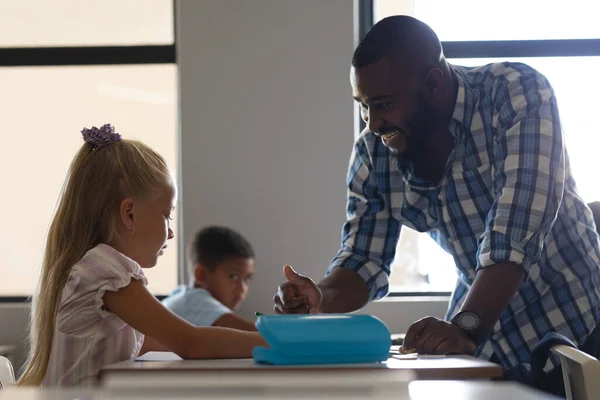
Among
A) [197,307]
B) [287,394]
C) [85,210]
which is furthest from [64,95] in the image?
[287,394]

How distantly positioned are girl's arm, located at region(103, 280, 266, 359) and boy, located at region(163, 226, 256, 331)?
64.3 inches

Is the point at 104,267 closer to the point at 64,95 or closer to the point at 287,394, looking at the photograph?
the point at 287,394

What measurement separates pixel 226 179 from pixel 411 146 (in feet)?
5.61

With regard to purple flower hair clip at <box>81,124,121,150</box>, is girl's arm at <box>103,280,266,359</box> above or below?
below

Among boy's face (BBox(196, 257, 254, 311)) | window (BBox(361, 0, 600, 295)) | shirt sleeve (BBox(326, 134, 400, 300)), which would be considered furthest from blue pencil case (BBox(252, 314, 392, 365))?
window (BBox(361, 0, 600, 295))

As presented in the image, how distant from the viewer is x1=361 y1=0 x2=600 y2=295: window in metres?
3.63

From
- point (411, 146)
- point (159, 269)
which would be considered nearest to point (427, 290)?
point (159, 269)

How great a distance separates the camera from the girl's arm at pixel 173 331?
1.44 meters

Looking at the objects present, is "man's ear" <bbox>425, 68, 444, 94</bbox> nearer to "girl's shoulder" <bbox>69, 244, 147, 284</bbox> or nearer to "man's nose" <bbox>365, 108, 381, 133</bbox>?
"man's nose" <bbox>365, 108, 381, 133</bbox>

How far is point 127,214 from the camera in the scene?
67.1 inches

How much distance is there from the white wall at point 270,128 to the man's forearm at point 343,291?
1.45m

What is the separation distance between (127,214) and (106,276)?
0.19 meters

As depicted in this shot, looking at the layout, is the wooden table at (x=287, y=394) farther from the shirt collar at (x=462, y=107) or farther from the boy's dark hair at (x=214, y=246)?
the boy's dark hair at (x=214, y=246)

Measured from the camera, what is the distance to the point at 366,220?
6.89 feet
